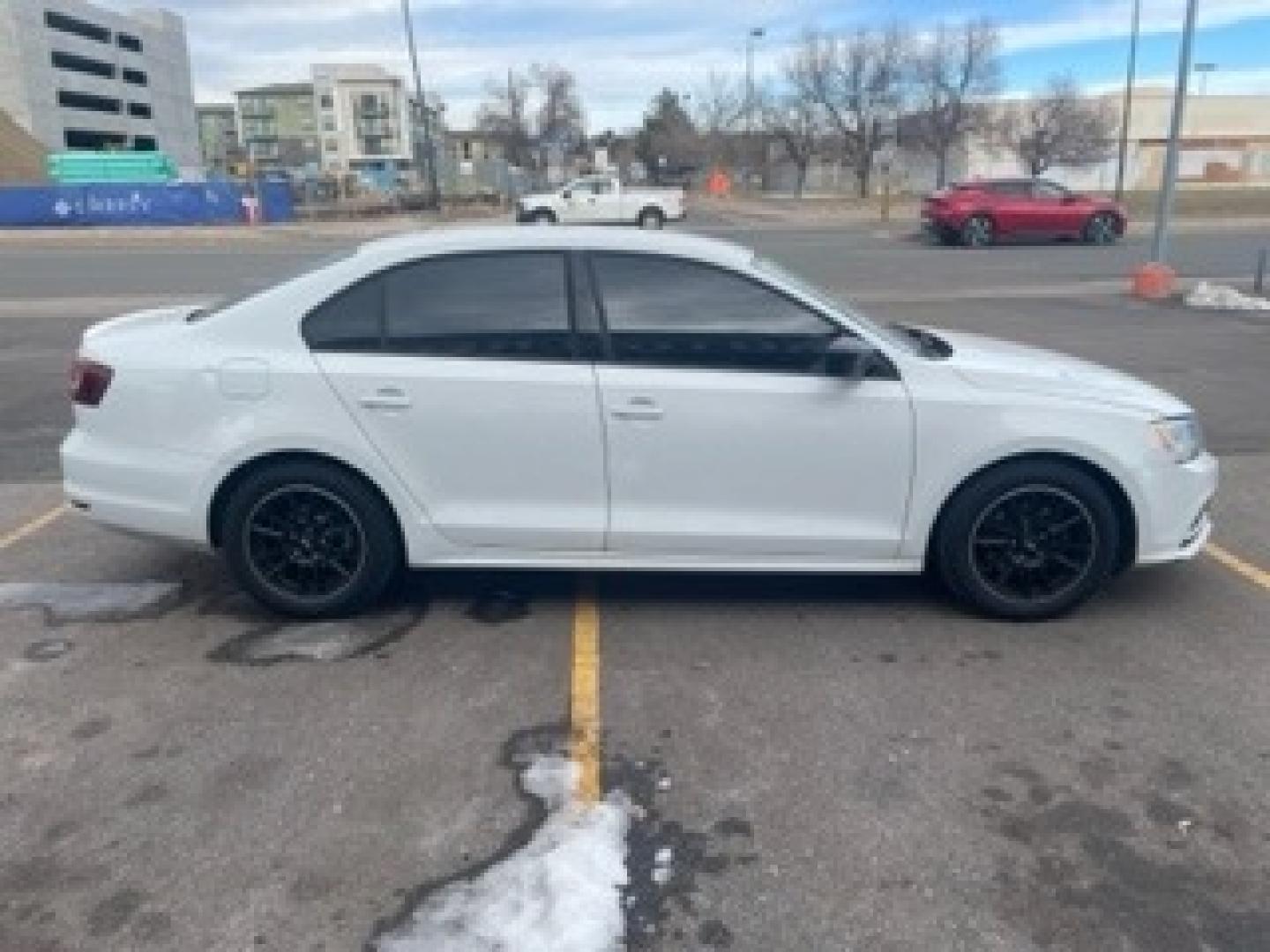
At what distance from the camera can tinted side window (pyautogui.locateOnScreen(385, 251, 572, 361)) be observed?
167 inches

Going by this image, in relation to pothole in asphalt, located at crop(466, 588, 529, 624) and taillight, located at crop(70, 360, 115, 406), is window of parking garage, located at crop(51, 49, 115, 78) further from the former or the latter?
pothole in asphalt, located at crop(466, 588, 529, 624)

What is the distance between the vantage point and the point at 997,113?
73.6m

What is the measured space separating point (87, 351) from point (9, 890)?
242 cm

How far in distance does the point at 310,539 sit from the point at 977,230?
2528 centimetres

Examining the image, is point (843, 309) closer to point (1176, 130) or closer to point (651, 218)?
point (1176, 130)

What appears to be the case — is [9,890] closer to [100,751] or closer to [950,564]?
→ [100,751]

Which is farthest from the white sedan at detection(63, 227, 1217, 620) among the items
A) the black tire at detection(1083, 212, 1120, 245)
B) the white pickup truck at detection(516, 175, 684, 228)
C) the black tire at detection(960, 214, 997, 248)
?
the white pickup truck at detection(516, 175, 684, 228)

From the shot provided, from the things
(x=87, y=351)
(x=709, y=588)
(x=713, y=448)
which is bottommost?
(x=709, y=588)

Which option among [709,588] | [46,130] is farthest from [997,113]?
[709,588]

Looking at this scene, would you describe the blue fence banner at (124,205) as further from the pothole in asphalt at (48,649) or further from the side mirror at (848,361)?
the side mirror at (848,361)

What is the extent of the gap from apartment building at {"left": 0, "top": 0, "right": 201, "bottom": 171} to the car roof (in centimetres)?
8866

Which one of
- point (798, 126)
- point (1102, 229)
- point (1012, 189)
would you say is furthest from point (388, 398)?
point (798, 126)

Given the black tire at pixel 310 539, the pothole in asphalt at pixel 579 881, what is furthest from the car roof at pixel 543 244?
the pothole in asphalt at pixel 579 881

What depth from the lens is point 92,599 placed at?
4730 millimetres
